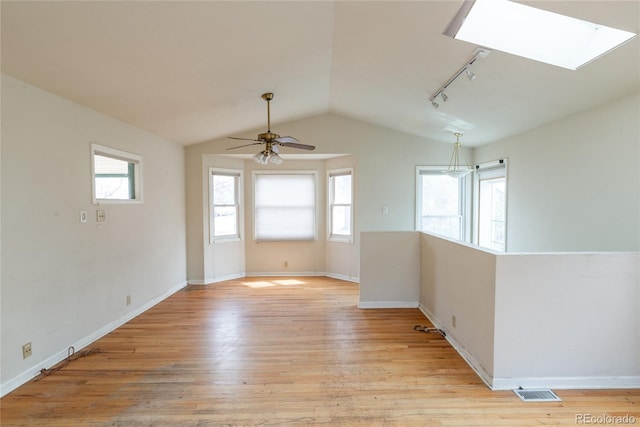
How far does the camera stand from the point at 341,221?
592 centimetres

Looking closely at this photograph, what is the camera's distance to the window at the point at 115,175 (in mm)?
3355

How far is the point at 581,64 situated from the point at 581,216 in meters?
1.61

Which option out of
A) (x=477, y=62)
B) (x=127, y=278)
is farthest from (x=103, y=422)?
(x=477, y=62)

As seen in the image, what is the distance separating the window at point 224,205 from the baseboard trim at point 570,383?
4.84m

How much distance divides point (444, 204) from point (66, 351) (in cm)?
581

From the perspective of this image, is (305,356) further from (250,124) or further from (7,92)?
(250,124)

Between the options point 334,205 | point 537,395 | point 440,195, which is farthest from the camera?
point 334,205

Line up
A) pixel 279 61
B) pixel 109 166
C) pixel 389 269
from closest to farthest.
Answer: pixel 279 61, pixel 109 166, pixel 389 269

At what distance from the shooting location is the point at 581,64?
2375 mm

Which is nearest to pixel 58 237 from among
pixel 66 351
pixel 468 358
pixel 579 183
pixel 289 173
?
pixel 66 351

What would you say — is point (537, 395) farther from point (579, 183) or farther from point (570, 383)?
point (579, 183)

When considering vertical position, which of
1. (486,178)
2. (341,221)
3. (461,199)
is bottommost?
(341,221)

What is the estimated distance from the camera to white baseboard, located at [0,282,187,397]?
2.35 metres

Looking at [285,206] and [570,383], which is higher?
[285,206]
